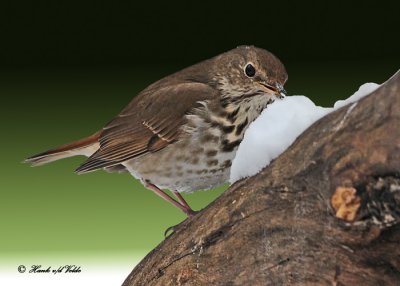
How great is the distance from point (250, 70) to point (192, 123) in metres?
0.41

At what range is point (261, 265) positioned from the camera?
3.00 meters

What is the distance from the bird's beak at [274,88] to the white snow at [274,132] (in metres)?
0.91

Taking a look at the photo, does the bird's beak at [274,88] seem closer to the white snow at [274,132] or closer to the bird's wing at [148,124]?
the bird's wing at [148,124]

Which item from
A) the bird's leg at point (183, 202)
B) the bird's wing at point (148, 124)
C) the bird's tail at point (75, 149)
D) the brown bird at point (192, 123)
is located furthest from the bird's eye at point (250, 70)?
the bird's tail at point (75, 149)

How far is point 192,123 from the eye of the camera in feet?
14.1

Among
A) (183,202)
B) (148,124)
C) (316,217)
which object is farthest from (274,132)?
(148,124)

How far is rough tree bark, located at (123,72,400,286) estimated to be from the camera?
8.13ft

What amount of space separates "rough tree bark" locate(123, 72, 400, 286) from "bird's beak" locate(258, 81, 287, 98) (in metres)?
0.98

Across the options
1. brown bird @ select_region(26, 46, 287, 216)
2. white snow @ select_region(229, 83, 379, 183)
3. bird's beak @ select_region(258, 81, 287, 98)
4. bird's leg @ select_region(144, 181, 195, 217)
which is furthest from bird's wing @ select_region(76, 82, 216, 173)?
white snow @ select_region(229, 83, 379, 183)

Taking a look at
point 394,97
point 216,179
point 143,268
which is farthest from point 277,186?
point 216,179

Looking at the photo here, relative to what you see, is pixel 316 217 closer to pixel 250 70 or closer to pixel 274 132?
pixel 274 132

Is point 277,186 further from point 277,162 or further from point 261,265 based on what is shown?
point 261,265

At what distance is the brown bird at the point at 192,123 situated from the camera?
13.8ft

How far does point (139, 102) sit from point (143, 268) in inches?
52.5
